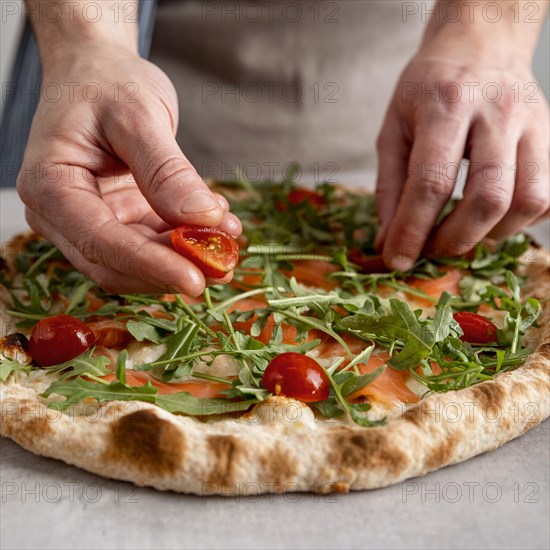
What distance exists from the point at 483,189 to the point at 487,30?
0.85m

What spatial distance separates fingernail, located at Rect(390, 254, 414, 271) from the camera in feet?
9.62

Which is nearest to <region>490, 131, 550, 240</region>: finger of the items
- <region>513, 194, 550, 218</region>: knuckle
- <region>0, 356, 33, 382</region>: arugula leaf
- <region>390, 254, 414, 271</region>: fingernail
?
<region>513, 194, 550, 218</region>: knuckle

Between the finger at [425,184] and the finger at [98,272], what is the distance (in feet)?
3.41

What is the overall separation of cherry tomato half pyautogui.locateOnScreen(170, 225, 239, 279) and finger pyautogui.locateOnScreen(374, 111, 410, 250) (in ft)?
3.32

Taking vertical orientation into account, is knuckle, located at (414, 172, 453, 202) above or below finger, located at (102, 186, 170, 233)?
above

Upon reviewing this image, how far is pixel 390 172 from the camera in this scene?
312 centimetres

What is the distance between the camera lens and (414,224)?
9.49ft

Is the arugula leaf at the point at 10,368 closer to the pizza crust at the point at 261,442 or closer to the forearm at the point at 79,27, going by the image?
the pizza crust at the point at 261,442

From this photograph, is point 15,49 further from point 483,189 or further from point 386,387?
point 386,387

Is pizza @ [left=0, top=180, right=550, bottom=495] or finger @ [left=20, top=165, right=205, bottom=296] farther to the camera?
finger @ [left=20, top=165, right=205, bottom=296]

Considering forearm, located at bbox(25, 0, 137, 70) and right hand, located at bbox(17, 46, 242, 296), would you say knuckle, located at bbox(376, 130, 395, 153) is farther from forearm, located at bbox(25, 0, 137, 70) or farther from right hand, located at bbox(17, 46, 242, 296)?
forearm, located at bbox(25, 0, 137, 70)

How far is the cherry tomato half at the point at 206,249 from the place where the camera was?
216 centimetres

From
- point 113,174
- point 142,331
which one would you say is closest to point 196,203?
point 142,331

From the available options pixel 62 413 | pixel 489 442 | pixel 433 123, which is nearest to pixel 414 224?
pixel 433 123
